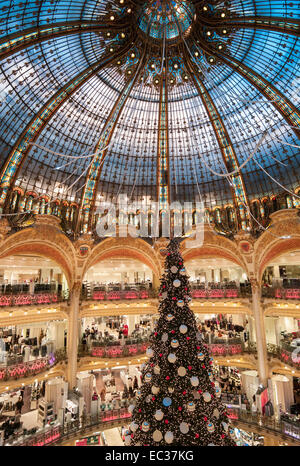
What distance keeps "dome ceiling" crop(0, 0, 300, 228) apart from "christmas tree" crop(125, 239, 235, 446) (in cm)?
783

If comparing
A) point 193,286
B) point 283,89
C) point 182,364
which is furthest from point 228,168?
point 182,364

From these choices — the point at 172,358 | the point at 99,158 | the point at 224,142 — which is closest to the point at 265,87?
the point at 224,142

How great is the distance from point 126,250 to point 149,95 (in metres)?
13.7

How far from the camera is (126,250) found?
27.6 m

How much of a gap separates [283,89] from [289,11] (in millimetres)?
4853

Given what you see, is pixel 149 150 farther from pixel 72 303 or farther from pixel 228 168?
pixel 72 303

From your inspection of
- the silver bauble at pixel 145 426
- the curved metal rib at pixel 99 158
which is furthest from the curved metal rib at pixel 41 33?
the silver bauble at pixel 145 426

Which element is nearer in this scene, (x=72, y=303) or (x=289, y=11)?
(x=289, y=11)

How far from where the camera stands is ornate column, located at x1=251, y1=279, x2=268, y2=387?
22.8m

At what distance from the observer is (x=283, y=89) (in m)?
19.9

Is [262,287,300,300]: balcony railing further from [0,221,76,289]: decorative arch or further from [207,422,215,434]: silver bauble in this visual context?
[0,221,76,289]: decorative arch

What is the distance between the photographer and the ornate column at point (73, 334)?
75.0 feet

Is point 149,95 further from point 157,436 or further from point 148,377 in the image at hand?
point 157,436

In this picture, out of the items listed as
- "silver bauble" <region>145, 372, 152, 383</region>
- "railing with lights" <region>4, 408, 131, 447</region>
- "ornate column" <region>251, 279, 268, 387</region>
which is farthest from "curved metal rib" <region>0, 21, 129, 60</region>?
"ornate column" <region>251, 279, 268, 387</region>
